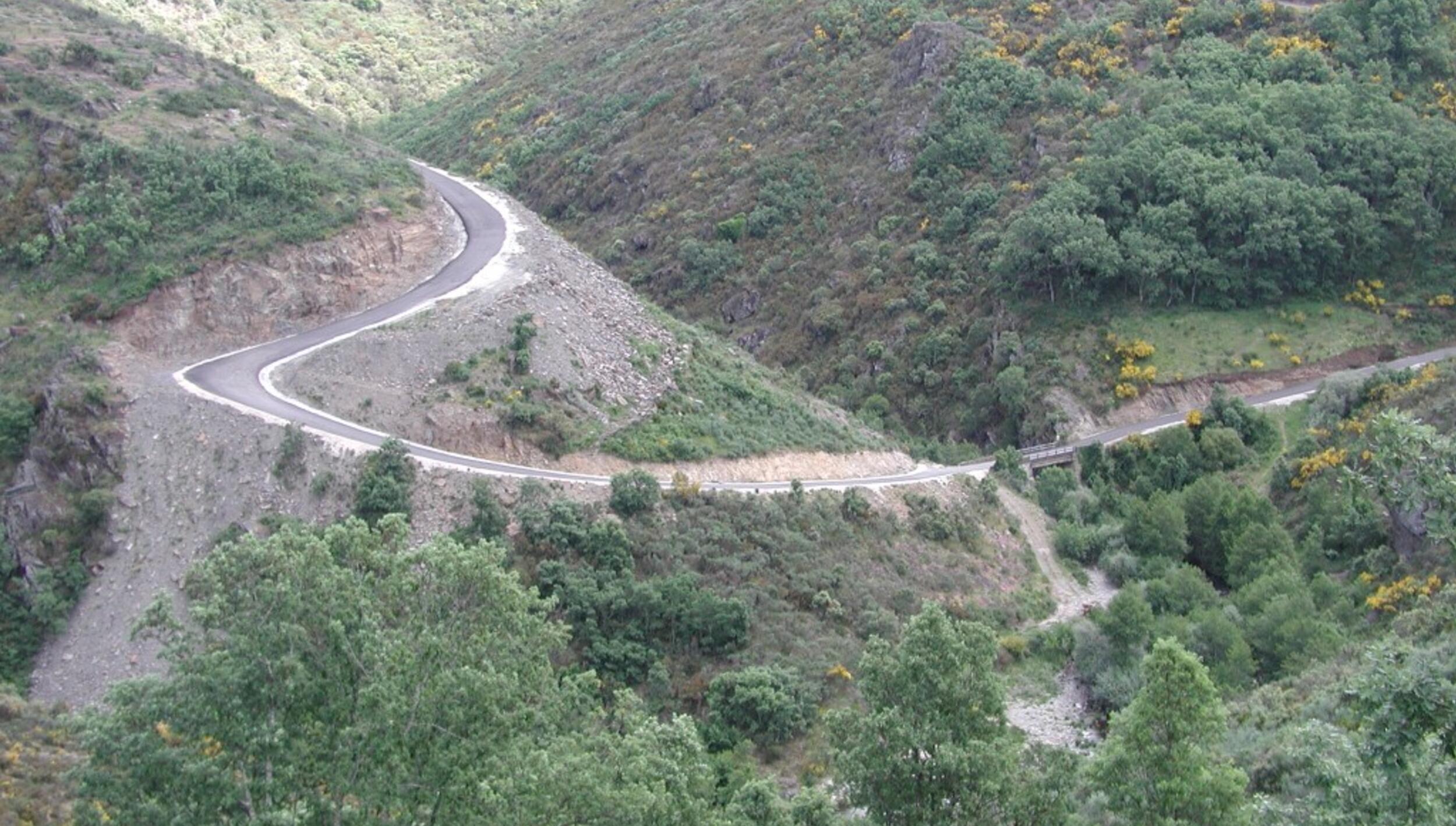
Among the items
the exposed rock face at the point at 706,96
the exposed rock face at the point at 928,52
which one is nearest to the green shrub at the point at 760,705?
the exposed rock face at the point at 928,52

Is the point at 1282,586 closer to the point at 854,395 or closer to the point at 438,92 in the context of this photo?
the point at 854,395

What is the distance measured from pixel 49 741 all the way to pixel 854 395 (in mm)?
38056

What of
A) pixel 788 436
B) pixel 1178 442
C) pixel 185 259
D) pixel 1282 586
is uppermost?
pixel 185 259

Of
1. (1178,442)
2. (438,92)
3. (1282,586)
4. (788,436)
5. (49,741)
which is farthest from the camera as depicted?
(438,92)

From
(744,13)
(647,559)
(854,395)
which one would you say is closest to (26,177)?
(647,559)

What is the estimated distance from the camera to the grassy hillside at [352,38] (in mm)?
90312

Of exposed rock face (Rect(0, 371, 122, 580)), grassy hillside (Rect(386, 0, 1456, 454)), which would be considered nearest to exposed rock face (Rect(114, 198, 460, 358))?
exposed rock face (Rect(0, 371, 122, 580))

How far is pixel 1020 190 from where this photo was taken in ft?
212

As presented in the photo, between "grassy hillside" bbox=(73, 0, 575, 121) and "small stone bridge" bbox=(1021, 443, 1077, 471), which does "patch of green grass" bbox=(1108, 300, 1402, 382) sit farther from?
"grassy hillside" bbox=(73, 0, 575, 121)

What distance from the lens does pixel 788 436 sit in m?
45.5

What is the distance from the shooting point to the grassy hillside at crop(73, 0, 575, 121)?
90.3m

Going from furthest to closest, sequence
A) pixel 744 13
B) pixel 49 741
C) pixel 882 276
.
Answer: pixel 744 13, pixel 882 276, pixel 49 741

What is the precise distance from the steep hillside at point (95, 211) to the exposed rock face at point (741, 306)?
17507 mm

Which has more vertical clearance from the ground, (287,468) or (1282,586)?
(287,468)
